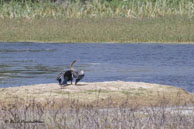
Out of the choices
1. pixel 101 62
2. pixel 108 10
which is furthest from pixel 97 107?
pixel 108 10

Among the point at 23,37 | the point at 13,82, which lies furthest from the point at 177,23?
the point at 13,82

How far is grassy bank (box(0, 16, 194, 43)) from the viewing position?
141 feet

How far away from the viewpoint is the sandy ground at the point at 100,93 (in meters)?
16.2

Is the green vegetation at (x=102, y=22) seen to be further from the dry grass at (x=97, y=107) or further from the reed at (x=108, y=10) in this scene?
the dry grass at (x=97, y=107)

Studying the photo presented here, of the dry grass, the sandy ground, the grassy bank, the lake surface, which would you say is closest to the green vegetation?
the grassy bank

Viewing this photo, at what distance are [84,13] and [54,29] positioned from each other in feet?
21.6

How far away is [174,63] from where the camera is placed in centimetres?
2916

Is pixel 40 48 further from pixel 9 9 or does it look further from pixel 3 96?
pixel 3 96

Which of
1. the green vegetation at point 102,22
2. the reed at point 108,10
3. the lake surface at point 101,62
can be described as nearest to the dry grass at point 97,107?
the lake surface at point 101,62

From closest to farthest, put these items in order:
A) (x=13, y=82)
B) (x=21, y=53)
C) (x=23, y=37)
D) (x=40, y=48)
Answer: (x=13, y=82) < (x=21, y=53) < (x=40, y=48) < (x=23, y=37)

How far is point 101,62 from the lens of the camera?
30.0m

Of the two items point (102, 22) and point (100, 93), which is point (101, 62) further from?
point (102, 22)

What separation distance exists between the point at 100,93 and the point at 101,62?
13209 millimetres

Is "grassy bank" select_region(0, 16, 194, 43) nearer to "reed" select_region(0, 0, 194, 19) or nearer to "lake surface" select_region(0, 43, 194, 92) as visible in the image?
"reed" select_region(0, 0, 194, 19)
